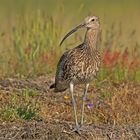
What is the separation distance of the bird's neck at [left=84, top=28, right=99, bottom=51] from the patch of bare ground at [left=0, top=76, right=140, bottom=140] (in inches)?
38.5

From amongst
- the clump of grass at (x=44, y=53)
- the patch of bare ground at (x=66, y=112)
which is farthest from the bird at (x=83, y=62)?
the clump of grass at (x=44, y=53)

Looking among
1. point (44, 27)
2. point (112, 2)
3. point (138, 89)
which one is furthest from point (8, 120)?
point (112, 2)

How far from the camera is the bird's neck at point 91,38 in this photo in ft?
37.1

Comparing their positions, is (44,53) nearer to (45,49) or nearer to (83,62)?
(45,49)

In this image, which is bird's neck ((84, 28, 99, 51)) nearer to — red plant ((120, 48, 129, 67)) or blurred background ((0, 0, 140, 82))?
blurred background ((0, 0, 140, 82))

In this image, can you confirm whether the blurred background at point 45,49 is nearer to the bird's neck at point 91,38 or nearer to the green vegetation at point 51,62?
the green vegetation at point 51,62

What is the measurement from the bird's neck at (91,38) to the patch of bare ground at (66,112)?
0.98m

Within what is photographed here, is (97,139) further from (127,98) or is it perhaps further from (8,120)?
(127,98)

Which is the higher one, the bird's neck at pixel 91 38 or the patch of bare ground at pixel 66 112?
the bird's neck at pixel 91 38

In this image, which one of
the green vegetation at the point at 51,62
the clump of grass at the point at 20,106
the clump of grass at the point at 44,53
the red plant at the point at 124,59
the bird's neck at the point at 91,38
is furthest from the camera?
the red plant at the point at 124,59

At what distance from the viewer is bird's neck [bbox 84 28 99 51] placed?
11297mm

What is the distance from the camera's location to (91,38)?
11312 millimetres

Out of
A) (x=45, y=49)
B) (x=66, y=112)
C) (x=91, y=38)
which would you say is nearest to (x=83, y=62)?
(x=91, y=38)

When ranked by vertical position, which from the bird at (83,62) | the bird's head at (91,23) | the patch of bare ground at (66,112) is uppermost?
the bird's head at (91,23)
